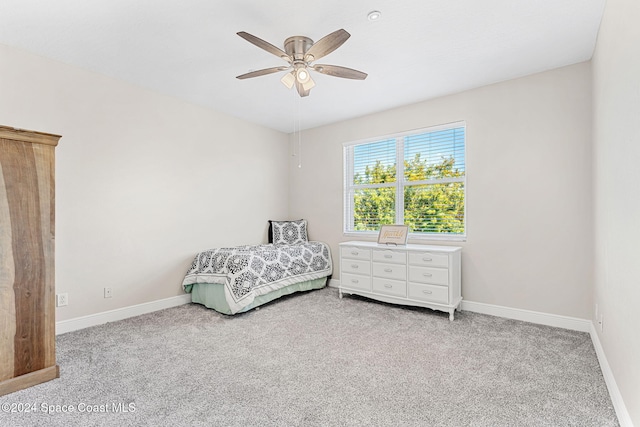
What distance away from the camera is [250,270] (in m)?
3.50

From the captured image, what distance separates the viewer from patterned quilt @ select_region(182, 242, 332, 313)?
3.38 m

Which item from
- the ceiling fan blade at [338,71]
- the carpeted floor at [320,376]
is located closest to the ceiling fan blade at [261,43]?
the ceiling fan blade at [338,71]

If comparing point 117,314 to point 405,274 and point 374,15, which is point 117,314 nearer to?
point 405,274

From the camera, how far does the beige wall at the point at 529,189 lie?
293 centimetres

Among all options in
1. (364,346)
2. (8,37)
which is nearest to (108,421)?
(364,346)

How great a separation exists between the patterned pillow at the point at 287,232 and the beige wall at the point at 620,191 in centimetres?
345

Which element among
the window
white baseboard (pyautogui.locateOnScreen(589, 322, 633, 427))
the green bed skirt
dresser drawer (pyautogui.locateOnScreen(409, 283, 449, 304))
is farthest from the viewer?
the window

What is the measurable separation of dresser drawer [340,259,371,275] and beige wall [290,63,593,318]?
108cm

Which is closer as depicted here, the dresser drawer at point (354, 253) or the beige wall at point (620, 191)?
the beige wall at point (620, 191)

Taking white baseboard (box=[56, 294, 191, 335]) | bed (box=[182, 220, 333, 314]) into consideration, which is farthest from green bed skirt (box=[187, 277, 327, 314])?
white baseboard (box=[56, 294, 191, 335])

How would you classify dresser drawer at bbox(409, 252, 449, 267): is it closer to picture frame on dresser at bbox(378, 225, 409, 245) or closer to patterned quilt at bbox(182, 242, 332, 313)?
picture frame on dresser at bbox(378, 225, 409, 245)

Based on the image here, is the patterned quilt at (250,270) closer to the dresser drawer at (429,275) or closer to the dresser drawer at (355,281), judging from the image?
the dresser drawer at (355,281)

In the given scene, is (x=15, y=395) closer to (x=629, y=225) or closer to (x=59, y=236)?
(x=59, y=236)

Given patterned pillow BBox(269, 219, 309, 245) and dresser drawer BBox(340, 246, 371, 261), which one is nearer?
dresser drawer BBox(340, 246, 371, 261)
